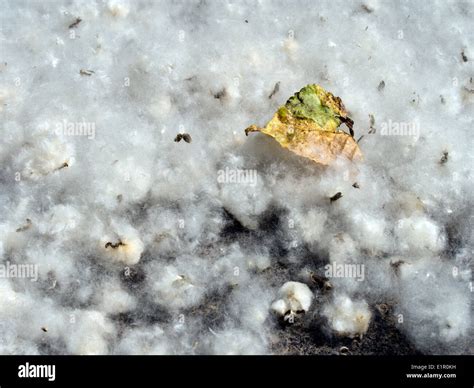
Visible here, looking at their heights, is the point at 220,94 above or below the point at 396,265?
above

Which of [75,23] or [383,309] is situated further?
[75,23]

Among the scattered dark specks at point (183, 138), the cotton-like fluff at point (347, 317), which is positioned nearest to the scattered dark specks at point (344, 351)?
the cotton-like fluff at point (347, 317)

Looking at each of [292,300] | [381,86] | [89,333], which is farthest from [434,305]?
[89,333]

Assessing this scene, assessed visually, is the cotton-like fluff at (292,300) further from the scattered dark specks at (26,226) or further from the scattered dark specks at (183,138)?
the scattered dark specks at (26,226)

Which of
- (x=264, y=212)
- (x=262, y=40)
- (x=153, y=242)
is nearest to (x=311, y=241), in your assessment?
(x=264, y=212)

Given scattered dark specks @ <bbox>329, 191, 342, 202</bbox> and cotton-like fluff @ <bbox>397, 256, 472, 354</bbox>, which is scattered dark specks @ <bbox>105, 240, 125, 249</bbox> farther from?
cotton-like fluff @ <bbox>397, 256, 472, 354</bbox>

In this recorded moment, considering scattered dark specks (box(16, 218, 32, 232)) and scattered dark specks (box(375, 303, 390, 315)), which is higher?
scattered dark specks (box(16, 218, 32, 232))

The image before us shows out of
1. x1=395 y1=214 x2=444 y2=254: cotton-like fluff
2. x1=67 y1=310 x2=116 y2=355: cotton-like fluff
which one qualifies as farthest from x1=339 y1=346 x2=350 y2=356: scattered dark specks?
x1=67 y1=310 x2=116 y2=355: cotton-like fluff

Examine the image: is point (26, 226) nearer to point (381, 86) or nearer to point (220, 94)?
point (220, 94)
